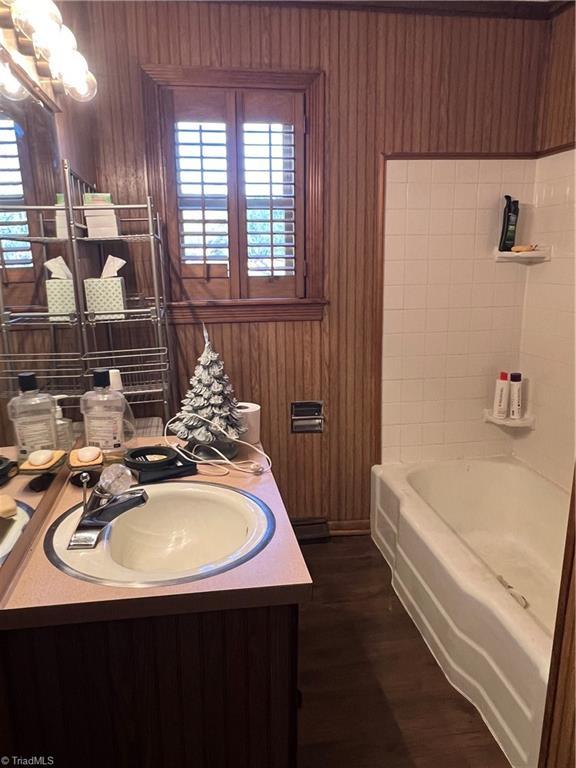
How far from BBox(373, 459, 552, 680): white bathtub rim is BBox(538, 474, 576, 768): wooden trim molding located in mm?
603

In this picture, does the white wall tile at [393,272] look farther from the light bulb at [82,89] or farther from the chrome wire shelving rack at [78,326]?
the light bulb at [82,89]

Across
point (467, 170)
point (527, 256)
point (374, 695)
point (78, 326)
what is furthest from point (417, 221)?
point (374, 695)

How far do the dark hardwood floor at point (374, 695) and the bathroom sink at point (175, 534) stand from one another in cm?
77

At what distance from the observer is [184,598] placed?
960mm

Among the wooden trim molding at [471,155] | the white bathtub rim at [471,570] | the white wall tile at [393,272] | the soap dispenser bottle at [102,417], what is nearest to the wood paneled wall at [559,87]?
the wooden trim molding at [471,155]

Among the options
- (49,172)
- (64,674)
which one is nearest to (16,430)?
(64,674)

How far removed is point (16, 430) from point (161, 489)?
0.38 metres

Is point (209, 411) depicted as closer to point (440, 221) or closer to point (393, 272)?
point (393, 272)

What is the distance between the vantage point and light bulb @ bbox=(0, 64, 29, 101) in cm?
111

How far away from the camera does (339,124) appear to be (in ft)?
7.95

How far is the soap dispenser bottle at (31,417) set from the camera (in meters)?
1.20

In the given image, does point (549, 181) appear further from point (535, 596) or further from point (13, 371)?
point (13, 371)

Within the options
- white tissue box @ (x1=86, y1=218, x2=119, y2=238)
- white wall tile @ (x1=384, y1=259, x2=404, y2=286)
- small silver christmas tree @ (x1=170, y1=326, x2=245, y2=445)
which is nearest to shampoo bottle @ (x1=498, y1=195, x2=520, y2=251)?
white wall tile @ (x1=384, y1=259, x2=404, y2=286)

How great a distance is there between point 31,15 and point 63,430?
1009mm
